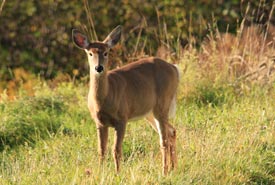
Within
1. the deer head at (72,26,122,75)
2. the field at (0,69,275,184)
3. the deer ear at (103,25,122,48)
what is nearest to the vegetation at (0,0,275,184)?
the field at (0,69,275,184)

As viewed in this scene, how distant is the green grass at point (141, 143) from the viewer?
274 inches

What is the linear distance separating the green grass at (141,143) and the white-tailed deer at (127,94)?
159 millimetres

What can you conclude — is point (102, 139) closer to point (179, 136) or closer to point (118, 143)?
point (118, 143)

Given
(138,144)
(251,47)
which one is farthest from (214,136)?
(251,47)

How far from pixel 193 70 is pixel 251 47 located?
106cm

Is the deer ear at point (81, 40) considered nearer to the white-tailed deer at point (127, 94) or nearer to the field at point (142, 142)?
the white-tailed deer at point (127, 94)

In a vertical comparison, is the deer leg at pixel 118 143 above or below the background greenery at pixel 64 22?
above

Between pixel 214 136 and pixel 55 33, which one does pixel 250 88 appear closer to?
pixel 214 136

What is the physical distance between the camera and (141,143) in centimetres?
833

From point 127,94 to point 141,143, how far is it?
55 cm

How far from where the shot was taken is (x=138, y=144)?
8312 millimetres

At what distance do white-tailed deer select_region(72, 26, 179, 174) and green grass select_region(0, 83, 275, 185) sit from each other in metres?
0.16

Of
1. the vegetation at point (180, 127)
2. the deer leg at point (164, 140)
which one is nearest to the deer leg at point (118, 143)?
the vegetation at point (180, 127)

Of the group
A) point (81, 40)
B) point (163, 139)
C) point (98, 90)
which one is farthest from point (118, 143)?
point (81, 40)
